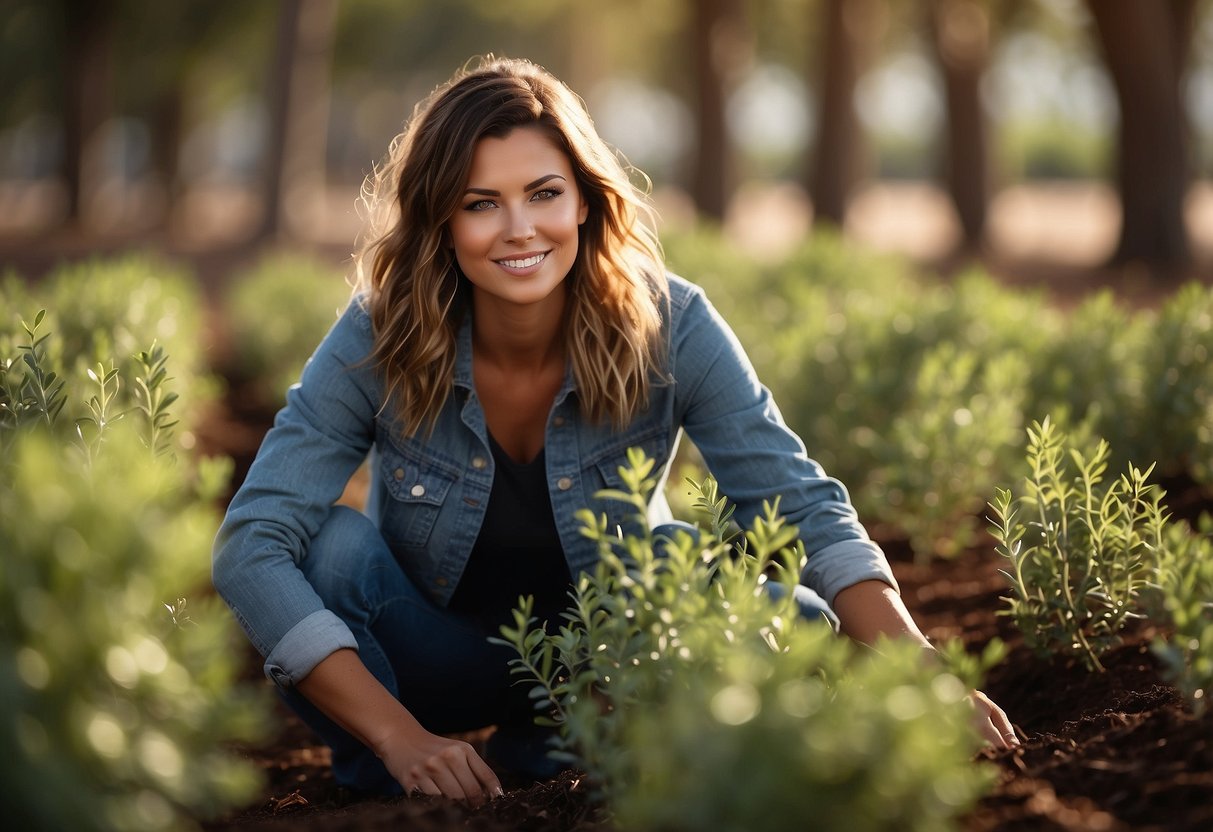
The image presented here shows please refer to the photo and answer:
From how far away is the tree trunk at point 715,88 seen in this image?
49.3ft

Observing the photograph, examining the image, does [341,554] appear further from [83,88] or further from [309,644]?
[83,88]

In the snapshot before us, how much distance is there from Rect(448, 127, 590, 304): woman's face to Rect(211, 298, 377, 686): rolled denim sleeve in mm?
336

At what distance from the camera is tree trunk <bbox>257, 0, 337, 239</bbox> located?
14188 mm

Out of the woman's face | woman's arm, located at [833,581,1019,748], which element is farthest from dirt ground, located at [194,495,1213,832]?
the woman's face

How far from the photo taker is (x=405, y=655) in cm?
283

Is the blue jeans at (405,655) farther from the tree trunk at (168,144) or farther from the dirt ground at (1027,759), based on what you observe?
the tree trunk at (168,144)

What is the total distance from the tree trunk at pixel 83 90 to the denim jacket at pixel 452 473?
1792 cm

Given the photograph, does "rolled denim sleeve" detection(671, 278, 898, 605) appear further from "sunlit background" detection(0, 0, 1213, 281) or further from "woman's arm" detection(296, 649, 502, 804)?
"sunlit background" detection(0, 0, 1213, 281)

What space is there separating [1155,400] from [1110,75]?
8681 mm

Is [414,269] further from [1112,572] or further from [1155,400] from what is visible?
[1155,400]

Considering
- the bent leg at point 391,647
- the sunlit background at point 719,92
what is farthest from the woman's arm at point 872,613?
the sunlit background at point 719,92

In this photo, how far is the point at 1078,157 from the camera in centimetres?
4853

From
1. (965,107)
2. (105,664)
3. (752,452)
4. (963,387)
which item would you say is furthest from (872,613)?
(965,107)

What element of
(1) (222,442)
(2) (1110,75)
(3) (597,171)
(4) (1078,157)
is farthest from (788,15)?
(4) (1078,157)
